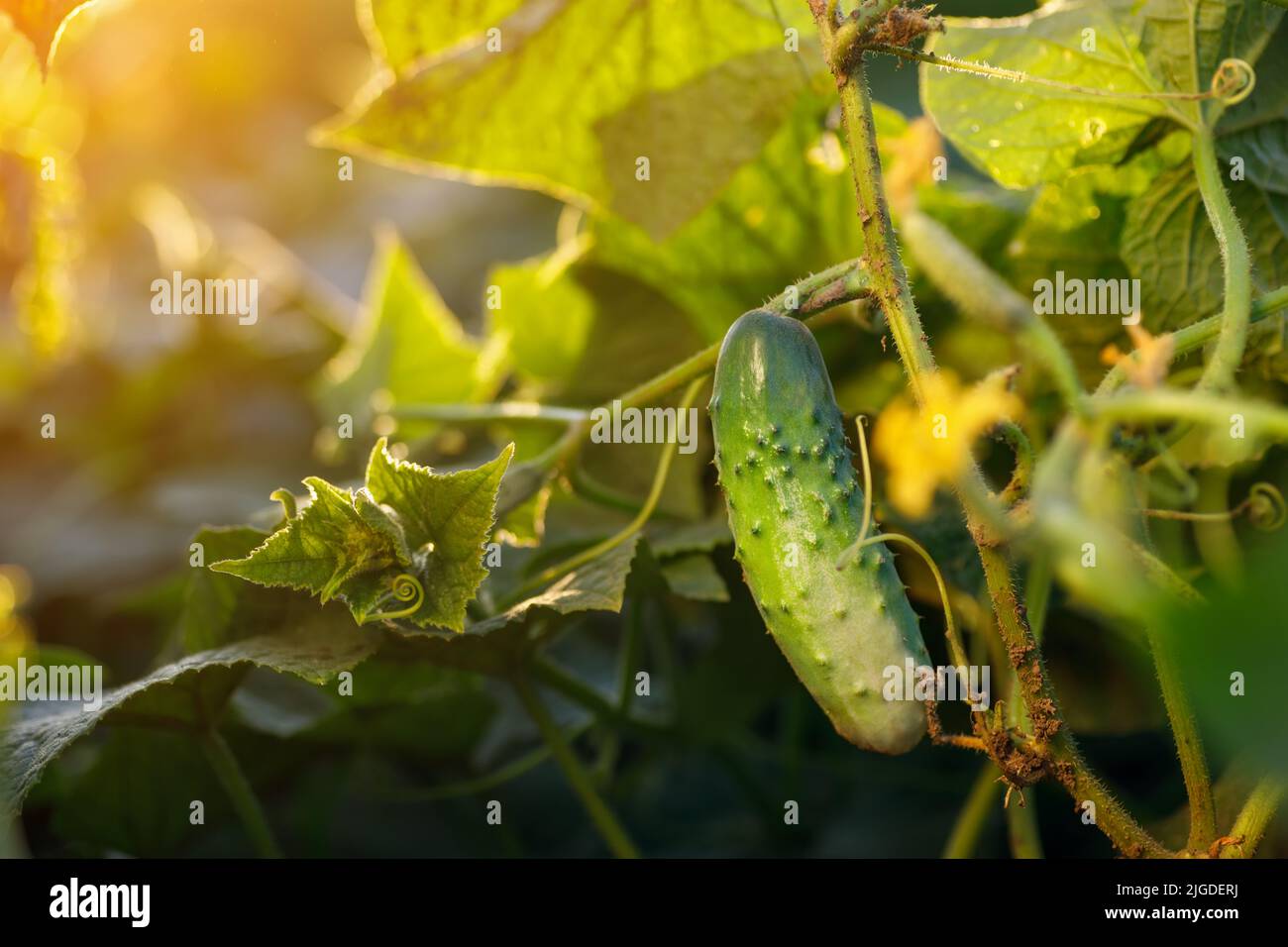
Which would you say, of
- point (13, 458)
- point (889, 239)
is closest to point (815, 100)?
point (889, 239)

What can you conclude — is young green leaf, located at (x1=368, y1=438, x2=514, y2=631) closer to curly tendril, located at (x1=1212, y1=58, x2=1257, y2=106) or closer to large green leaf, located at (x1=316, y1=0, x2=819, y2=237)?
large green leaf, located at (x1=316, y1=0, x2=819, y2=237)

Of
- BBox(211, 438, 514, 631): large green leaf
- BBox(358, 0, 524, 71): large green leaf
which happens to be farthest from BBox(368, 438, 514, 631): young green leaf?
BBox(358, 0, 524, 71): large green leaf

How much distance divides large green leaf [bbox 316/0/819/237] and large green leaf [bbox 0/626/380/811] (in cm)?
34

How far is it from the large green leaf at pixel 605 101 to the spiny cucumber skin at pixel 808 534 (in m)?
0.25

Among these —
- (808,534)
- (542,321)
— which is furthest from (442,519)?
(542,321)

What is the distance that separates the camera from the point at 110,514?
4.23 feet

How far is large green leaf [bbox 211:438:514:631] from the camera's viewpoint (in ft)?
1.89

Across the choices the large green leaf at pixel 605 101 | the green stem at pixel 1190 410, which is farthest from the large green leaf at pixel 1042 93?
the green stem at pixel 1190 410

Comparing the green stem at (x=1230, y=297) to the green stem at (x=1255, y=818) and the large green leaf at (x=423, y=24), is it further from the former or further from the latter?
the large green leaf at (x=423, y=24)

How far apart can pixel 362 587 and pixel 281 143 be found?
1639 mm

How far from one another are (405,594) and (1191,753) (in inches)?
15.2

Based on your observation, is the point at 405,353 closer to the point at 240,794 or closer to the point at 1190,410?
the point at 240,794

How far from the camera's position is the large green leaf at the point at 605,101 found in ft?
2.47
